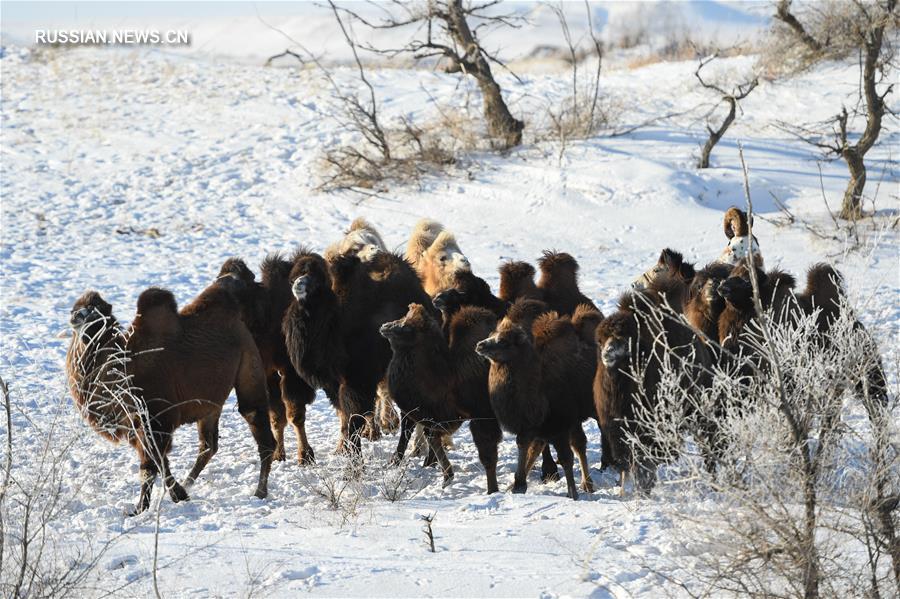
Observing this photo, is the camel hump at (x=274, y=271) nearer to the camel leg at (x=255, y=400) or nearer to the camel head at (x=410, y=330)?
the camel leg at (x=255, y=400)

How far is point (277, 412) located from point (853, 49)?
17.2m

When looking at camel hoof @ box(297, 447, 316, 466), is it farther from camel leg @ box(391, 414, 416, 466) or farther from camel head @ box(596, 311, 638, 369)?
camel head @ box(596, 311, 638, 369)

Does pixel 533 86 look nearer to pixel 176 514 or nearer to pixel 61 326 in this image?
pixel 61 326

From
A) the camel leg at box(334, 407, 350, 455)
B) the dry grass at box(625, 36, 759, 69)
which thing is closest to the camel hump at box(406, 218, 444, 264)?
the camel leg at box(334, 407, 350, 455)

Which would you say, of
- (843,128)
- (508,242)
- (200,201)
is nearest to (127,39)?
(200,201)

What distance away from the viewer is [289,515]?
330 inches

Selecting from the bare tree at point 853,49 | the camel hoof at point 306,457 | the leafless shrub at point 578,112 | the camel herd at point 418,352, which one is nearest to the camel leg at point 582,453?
the camel herd at point 418,352

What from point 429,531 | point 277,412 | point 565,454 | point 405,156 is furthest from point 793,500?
point 405,156

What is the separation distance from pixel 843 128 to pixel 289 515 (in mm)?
12478

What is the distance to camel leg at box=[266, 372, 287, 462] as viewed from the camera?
10.8m

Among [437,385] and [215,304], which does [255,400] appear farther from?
[437,385]

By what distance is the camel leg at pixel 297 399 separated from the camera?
1061 centimetres

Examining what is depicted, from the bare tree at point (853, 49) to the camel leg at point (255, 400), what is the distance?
1098 cm

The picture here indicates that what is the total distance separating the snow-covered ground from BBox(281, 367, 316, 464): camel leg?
0.83 ft
